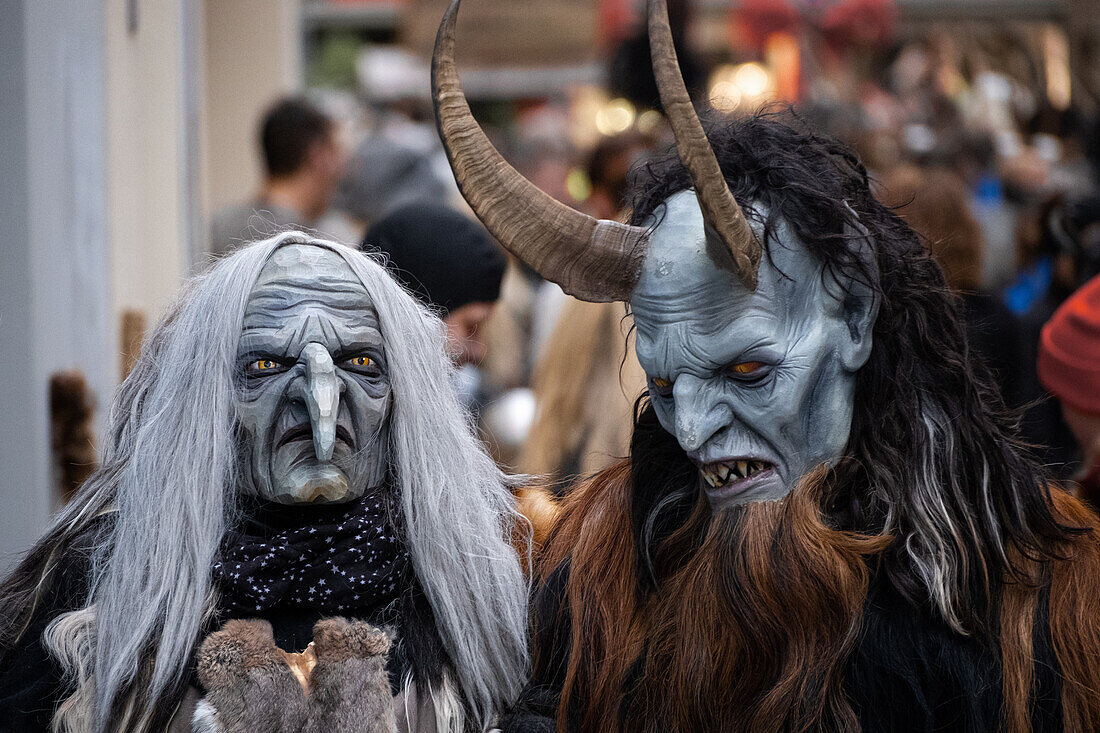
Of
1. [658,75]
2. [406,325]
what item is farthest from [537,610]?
[658,75]

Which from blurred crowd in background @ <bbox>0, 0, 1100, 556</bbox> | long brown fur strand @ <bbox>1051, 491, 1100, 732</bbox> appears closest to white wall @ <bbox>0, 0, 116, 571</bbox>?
blurred crowd in background @ <bbox>0, 0, 1100, 556</bbox>

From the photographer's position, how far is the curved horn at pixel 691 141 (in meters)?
1.90

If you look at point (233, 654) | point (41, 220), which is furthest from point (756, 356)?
point (41, 220)

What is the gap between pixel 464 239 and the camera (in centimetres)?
344

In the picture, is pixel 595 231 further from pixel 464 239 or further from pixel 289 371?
pixel 464 239

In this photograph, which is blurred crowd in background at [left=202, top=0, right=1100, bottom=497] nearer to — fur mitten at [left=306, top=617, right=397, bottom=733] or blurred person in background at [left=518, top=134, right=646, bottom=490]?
blurred person in background at [left=518, top=134, right=646, bottom=490]

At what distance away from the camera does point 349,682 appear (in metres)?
2.02

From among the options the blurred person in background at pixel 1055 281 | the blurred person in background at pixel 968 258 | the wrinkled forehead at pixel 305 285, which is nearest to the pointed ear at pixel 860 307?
the wrinkled forehead at pixel 305 285

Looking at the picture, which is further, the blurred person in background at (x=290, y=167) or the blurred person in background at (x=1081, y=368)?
the blurred person in background at (x=290, y=167)

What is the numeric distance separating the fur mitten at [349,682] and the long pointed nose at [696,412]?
25.3 inches

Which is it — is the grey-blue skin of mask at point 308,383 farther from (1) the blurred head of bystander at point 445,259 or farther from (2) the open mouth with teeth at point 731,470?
(1) the blurred head of bystander at point 445,259

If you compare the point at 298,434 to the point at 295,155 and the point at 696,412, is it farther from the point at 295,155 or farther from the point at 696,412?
the point at 295,155

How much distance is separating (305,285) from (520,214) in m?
0.40

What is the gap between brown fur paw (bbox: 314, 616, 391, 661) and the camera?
2047 mm
